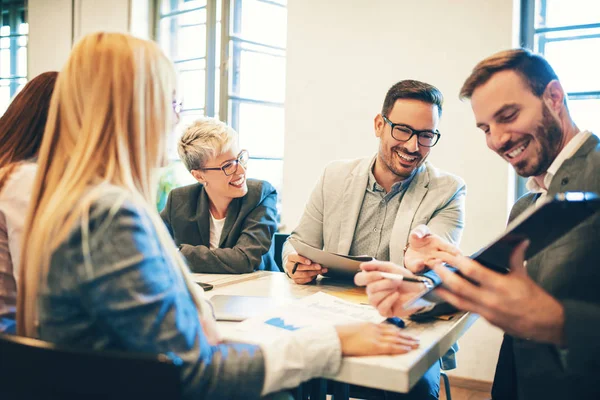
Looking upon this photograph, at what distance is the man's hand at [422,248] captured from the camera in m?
1.52

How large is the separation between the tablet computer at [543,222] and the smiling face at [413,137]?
1.12 meters

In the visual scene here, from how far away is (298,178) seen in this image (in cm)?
398

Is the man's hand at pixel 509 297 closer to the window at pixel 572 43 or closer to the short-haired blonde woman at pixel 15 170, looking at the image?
the short-haired blonde woman at pixel 15 170

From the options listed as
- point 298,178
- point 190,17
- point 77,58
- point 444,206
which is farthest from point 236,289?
point 190,17

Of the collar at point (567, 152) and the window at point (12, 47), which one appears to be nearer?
the collar at point (567, 152)

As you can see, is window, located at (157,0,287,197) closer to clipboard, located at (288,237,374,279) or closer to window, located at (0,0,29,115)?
window, located at (0,0,29,115)

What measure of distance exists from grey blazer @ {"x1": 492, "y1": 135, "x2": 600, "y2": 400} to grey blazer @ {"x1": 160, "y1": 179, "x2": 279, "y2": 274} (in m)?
1.23

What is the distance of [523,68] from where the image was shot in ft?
5.11

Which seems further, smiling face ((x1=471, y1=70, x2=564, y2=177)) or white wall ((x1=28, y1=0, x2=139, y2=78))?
white wall ((x1=28, y1=0, x2=139, y2=78))

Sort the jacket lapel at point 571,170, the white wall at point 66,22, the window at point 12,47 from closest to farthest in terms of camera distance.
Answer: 1. the jacket lapel at point 571,170
2. the white wall at point 66,22
3. the window at point 12,47

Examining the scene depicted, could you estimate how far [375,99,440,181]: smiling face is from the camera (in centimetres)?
225

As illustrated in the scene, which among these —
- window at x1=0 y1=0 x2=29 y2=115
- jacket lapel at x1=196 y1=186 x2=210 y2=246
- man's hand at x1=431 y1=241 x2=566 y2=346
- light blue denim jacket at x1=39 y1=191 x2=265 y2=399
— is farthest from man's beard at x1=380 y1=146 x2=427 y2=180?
window at x1=0 y1=0 x2=29 y2=115

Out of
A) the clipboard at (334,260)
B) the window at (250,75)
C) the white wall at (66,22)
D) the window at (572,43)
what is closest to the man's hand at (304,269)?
the clipboard at (334,260)

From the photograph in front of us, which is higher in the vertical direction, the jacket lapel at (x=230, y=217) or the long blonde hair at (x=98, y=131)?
the long blonde hair at (x=98, y=131)
